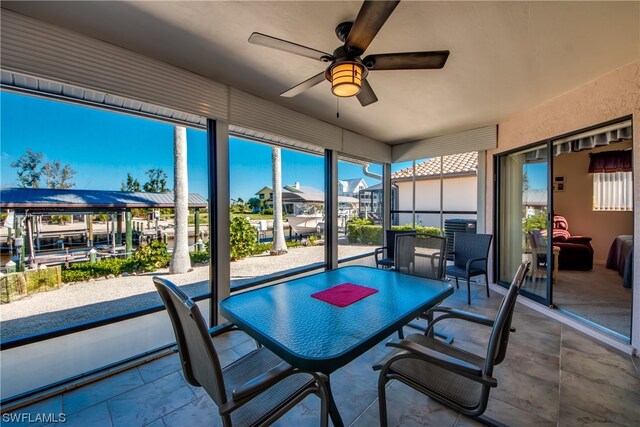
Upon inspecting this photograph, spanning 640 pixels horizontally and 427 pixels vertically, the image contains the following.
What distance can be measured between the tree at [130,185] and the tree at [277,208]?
A: 2.30m

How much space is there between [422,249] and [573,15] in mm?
2011

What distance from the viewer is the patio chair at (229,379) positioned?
999 mm

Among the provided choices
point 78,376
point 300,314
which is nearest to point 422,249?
point 300,314

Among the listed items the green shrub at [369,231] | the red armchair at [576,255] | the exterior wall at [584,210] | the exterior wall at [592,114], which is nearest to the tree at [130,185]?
the green shrub at [369,231]

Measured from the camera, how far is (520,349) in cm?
241

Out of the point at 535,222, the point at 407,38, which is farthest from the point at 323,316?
the point at 535,222

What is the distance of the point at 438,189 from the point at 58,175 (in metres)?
5.33

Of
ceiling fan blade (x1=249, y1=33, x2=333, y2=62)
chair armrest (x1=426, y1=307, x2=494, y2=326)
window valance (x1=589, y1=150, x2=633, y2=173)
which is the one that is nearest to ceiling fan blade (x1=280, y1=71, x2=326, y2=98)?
ceiling fan blade (x1=249, y1=33, x2=333, y2=62)

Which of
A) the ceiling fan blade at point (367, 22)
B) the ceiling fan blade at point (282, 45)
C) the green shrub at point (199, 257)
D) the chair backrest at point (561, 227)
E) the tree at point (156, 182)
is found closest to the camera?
the ceiling fan blade at point (367, 22)

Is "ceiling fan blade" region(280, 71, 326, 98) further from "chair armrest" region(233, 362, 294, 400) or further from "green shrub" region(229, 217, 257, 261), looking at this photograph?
"green shrub" region(229, 217, 257, 261)

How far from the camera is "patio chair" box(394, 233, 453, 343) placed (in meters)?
2.55

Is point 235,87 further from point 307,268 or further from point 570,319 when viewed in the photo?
point 570,319

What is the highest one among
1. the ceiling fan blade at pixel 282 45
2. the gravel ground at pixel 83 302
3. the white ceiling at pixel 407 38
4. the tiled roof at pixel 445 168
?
the white ceiling at pixel 407 38

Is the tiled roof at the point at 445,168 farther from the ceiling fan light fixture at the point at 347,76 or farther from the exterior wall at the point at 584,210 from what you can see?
the ceiling fan light fixture at the point at 347,76
